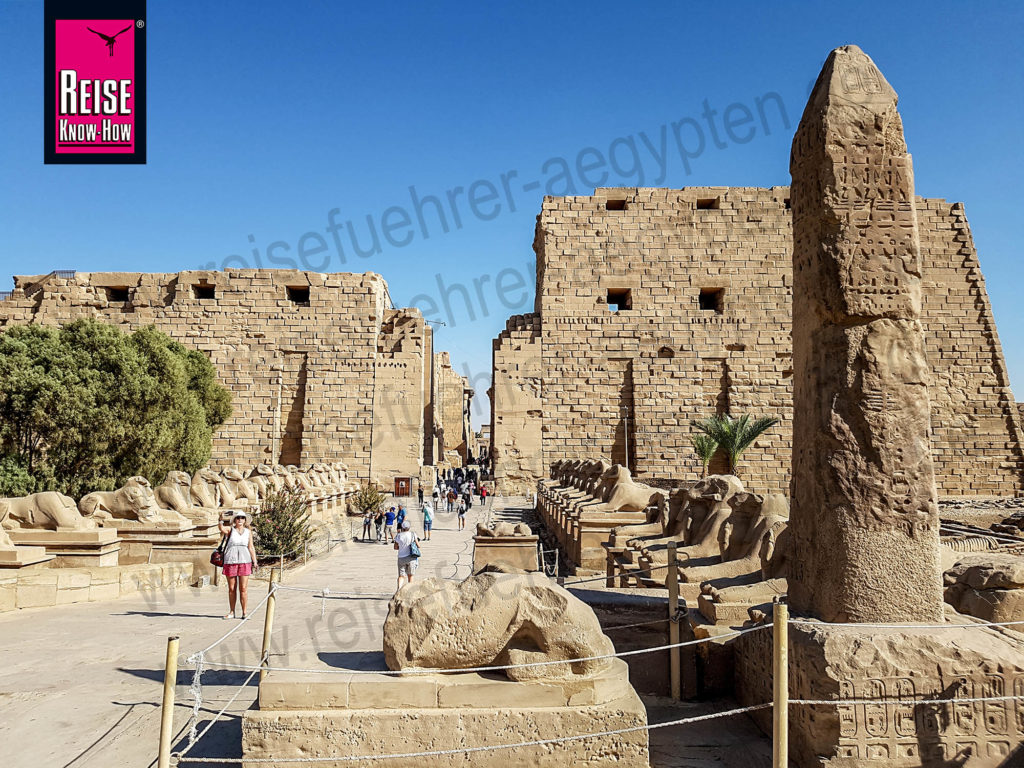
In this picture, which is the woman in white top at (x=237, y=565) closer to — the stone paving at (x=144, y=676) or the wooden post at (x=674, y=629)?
the stone paving at (x=144, y=676)

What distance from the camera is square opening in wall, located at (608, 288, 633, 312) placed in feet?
67.4

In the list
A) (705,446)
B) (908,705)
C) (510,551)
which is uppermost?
(908,705)

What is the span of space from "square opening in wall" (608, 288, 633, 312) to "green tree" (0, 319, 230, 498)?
12.4m

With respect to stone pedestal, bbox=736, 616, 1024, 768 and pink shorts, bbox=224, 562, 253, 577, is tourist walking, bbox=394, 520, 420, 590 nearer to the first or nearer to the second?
pink shorts, bbox=224, 562, 253, 577

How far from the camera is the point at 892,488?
3145 millimetres

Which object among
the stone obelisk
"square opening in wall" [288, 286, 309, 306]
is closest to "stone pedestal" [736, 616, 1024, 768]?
the stone obelisk

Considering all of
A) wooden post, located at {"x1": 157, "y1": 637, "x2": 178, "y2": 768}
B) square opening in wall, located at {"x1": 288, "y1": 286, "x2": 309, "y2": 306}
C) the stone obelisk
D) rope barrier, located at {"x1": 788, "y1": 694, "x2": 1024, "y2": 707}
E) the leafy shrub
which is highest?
square opening in wall, located at {"x1": 288, "y1": 286, "x2": 309, "y2": 306}

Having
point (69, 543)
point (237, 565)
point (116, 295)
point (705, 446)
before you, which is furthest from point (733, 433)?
point (116, 295)

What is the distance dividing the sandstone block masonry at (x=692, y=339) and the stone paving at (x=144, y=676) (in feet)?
43.4

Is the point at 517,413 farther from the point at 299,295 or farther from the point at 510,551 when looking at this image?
the point at 510,551

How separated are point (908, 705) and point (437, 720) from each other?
2.04 meters

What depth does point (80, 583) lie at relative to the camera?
22.9 feet

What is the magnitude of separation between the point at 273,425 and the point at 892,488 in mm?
20185

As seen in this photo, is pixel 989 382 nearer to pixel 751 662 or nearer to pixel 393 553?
pixel 393 553
